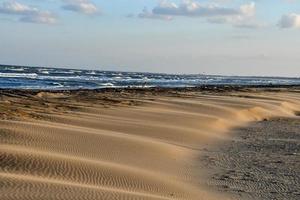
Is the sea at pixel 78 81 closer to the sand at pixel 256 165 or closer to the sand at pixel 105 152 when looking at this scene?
the sand at pixel 105 152

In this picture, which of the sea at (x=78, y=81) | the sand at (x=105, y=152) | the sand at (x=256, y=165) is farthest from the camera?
the sea at (x=78, y=81)

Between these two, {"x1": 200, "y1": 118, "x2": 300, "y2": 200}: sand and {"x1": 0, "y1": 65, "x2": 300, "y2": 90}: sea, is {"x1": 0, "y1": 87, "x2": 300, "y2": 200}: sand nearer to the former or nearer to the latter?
{"x1": 200, "y1": 118, "x2": 300, "y2": 200}: sand

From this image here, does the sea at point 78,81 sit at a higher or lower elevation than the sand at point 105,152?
lower

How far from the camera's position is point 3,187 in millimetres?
7820

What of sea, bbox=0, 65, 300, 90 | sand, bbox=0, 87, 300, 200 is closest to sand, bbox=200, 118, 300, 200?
sand, bbox=0, 87, 300, 200

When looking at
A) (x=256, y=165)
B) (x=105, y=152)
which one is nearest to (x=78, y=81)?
(x=105, y=152)

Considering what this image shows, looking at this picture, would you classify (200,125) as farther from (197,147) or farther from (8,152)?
(8,152)

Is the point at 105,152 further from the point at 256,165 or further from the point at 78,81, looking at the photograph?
the point at 78,81

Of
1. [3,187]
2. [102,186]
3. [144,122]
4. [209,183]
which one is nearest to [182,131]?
[144,122]

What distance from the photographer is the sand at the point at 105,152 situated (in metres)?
8.60

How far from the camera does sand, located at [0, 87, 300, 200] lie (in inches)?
339

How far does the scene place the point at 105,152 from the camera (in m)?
12.2

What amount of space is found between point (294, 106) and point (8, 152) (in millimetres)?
24263

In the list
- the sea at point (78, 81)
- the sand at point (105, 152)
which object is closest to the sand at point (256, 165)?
the sand at point (105, 152)
